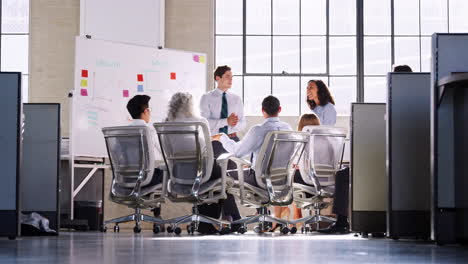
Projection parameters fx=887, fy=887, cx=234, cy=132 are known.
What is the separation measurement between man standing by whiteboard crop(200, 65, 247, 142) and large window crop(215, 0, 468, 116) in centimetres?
257

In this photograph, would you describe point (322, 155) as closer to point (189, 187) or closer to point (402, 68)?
point (402, 68)

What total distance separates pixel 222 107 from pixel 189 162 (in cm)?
158

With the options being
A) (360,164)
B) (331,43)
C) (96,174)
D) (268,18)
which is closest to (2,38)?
(96,174)

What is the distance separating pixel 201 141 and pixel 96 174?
3356 millimetres

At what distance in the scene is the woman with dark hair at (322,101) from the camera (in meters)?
8.66

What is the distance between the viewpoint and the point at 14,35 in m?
11.2

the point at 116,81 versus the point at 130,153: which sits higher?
the point at 116,81

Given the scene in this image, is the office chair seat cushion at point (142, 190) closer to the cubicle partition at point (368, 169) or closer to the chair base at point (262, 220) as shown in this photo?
the chair base at point (262, 220)

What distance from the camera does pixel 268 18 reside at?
11445 millimetres

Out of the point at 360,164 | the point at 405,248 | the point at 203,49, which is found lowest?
the point at 405,248

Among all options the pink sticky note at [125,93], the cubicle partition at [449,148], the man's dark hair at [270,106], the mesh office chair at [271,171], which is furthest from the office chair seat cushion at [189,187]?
the pink sticky note at [125,93]

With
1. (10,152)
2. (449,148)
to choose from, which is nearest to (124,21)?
(10,152)

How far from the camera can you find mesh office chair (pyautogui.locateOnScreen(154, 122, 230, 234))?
7012mm

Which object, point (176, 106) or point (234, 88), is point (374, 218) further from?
point (234, 88)
